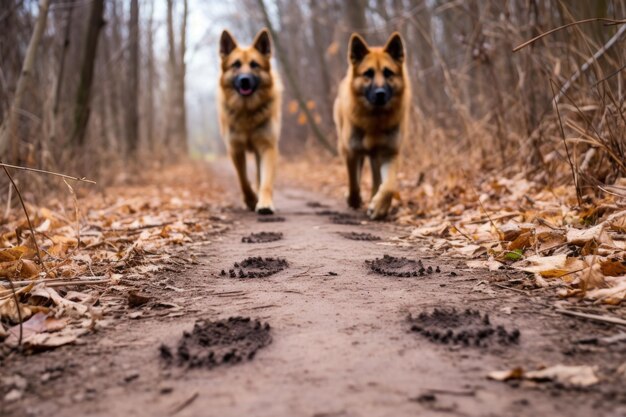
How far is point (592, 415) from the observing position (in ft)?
4.22

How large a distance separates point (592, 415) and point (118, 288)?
2.15 meters

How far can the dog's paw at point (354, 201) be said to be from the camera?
6238 millimetres

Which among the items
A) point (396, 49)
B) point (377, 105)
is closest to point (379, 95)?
point (377, 105)

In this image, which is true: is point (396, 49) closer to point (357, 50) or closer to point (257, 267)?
point (357, 50)

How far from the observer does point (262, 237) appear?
13.9ft

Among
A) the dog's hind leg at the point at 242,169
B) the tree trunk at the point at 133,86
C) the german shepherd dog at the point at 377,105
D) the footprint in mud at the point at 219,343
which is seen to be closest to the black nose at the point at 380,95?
the german shepherd dog at the point at 377,105

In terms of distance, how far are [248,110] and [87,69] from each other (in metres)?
4.13

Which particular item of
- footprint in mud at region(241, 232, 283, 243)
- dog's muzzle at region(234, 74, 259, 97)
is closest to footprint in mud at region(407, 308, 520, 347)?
footprint in mud at region(241, 232, 283, 243)

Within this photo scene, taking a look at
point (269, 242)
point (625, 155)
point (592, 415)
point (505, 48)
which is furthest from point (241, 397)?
point (505, 48)

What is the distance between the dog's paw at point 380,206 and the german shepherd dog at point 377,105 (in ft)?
0.81

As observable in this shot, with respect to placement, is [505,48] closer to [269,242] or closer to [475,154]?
[475,154]

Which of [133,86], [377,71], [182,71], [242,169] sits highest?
[182,71]

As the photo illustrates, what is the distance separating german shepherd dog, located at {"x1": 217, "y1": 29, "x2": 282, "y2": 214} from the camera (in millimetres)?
6121

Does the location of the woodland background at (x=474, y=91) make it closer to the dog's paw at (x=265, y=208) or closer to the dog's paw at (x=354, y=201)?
the dog's paw at (x=354, y=201)
